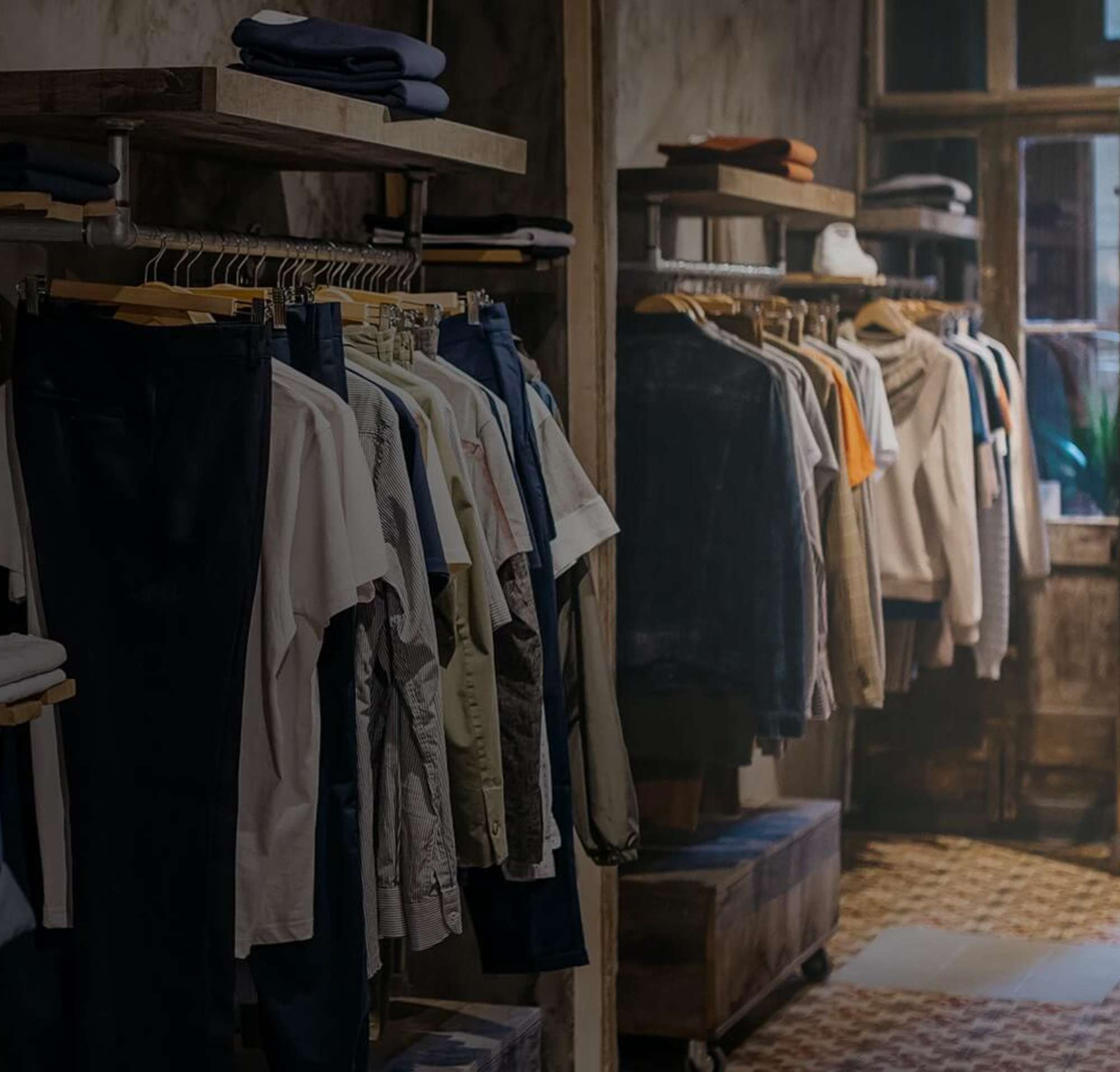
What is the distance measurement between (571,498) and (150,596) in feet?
3.26

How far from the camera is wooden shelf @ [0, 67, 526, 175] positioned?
254 cm

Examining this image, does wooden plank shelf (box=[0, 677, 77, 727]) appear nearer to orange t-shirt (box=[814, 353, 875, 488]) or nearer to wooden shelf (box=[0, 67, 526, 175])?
wooden shelf (box=[0, 67, 526, 175])

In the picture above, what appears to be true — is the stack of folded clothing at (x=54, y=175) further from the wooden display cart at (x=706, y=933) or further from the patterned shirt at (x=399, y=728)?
the wooden display cart at (x=706, y=933)

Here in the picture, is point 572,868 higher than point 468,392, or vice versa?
point 468,392

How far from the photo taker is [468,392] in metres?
3.07

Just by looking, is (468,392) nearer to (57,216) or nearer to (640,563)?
(57,216)

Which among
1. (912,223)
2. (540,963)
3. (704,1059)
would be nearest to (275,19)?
(540,963)

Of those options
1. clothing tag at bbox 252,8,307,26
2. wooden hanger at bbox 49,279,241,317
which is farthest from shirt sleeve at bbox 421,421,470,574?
clothing tag at bbox 252,8,307,26

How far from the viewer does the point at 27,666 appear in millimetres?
2244

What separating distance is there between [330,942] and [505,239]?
1384 millimetres

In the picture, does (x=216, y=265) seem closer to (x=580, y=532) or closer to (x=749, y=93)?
(x=580, y=532)

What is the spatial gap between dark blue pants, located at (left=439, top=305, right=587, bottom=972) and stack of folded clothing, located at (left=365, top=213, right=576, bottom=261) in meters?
0.30

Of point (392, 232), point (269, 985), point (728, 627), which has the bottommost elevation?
point (269, 985)

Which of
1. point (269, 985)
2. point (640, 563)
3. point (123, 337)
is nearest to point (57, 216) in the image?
point (123, 337)
